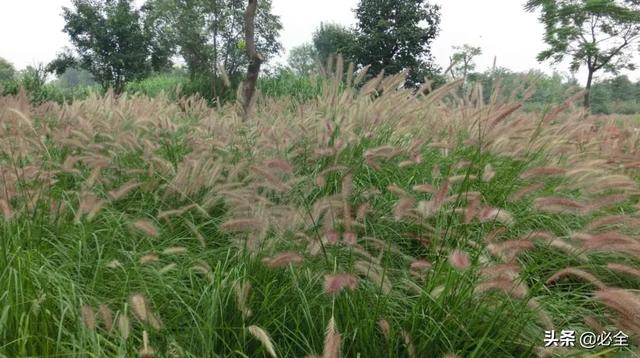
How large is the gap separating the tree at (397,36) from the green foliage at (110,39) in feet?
42.8

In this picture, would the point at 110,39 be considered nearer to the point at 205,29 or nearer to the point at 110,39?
the point at 110,39

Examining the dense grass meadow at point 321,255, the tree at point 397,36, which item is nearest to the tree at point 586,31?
the tree at point 397,36

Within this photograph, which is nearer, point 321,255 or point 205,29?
point 321,255

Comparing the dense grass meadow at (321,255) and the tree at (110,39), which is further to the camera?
the tree at (110,39)

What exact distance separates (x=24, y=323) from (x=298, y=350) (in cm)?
93

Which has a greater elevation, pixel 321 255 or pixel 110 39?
pixel 110 39

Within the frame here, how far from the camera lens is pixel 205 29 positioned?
2381 centimetres

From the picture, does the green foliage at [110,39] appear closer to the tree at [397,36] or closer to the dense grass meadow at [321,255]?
the tree at [397,36]

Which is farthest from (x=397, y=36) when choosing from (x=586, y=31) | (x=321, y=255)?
(x=321, y=255)

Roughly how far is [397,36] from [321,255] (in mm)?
26773

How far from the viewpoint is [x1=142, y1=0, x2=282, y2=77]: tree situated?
22891mm

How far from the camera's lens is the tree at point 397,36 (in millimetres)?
26812

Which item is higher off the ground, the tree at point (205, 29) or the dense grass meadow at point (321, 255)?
the tree at point (205, 29)

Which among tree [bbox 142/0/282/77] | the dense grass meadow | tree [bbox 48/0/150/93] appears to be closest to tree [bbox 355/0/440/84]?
tree [bbox 142/0/282/77]
